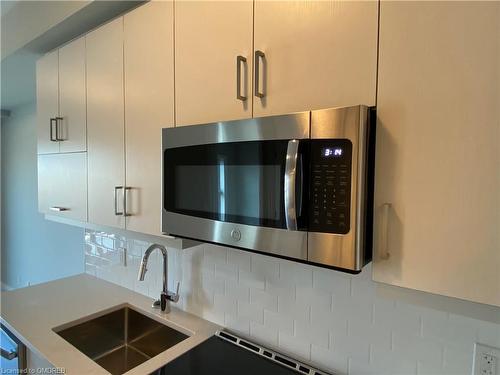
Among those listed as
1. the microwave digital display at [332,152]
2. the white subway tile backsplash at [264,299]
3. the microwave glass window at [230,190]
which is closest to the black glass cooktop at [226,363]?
the white subway tile backsplash at [264,299]

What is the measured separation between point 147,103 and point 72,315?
1.11 meters

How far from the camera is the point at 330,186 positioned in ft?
2.19

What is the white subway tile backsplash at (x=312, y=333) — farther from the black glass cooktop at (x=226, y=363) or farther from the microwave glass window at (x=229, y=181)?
the microwave glass window at (x=229, y=181)

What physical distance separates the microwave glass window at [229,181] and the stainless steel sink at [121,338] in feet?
2.52

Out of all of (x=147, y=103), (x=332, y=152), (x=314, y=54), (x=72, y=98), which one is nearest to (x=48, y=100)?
(x=72, y=98)

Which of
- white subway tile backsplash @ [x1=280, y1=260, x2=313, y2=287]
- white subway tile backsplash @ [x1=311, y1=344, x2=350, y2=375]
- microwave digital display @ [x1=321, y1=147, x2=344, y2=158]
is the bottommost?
white subway tile backsplash @ [x1=311, y1=344, x2=350, y2=375]

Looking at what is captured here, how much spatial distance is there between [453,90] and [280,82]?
0.41 meters

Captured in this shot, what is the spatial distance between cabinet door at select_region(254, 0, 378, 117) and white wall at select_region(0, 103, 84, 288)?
7.34 feet

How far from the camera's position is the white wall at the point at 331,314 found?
2.75ft

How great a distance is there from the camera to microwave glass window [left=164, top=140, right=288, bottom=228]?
2.46 ft

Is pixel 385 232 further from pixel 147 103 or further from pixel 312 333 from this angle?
pixel 147 103

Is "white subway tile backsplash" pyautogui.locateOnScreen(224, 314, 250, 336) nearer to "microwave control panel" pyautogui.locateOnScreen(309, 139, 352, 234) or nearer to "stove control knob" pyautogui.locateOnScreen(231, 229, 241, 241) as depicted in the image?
"stove control knob" pyautogui.locateOnScreen(231, 229, 241, 241)

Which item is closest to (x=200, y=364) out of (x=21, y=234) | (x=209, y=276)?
(x=209, y=276)

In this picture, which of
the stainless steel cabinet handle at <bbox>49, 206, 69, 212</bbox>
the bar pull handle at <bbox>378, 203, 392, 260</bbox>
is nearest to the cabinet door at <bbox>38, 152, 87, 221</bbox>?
the stainless steel cabinet handle at <bbox>49, 206, 69, 212</bbox>
